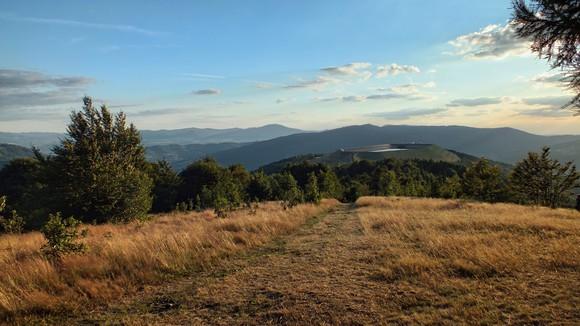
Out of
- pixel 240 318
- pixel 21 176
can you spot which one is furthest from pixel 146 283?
pixel 21 176

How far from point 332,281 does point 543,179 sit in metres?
47.5

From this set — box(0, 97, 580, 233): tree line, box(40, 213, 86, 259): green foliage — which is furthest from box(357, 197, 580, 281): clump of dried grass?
box(0, 97, 580, 233): tree line

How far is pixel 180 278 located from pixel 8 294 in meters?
3.39

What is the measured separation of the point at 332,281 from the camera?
7.25 meters

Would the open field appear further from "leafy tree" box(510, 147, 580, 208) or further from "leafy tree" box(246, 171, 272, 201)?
"leafy tree" box(246, 171, 272, 201)

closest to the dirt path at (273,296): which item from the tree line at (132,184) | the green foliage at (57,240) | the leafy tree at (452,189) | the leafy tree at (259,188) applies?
the green foliage at (57,240)

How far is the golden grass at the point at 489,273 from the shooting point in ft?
17.3

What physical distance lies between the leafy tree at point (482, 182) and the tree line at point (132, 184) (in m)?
0.14

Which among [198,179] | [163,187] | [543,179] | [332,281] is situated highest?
[332,281]

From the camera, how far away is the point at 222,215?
21.2m

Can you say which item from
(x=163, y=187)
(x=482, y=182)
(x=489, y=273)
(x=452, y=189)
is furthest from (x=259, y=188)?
(x=489, y=273)

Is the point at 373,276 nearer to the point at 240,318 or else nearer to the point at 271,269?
the point at 271,269

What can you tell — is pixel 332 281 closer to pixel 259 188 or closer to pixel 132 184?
pixel 132 184

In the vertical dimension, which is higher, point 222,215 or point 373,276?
point 373,276
